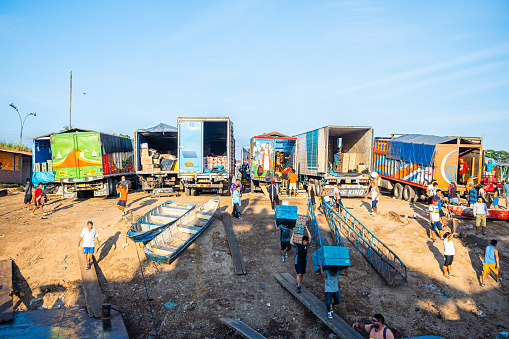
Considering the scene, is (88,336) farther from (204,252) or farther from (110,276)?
(204,252)

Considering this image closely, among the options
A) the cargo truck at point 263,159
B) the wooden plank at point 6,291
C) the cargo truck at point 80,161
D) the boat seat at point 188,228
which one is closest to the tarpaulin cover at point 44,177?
the cargo truck at point 80,161

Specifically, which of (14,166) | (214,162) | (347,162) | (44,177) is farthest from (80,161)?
(347,162)

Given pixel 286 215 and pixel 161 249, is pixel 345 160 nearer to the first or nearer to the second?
pixel 286 215

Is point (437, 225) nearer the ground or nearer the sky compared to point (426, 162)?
nearer the ground

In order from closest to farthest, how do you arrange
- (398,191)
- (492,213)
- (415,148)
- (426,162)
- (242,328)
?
(242,328) < (492,213) < (426,162) < (415,148) < (398,191)

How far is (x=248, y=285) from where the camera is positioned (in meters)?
7.01

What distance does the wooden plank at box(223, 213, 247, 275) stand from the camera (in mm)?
7668

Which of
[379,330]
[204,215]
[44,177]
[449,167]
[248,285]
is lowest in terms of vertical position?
[248,285]

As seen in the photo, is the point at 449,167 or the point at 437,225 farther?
the point at 449,167

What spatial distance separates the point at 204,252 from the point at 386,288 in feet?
15.7

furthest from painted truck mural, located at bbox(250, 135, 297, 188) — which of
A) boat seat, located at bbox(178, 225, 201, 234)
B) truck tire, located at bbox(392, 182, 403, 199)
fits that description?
boat seat, located at bbox(178, 225, 201, 234)

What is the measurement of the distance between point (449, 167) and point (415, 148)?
1.95m

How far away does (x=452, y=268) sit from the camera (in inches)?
319

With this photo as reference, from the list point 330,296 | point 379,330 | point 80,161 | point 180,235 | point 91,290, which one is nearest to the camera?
point 379,330
